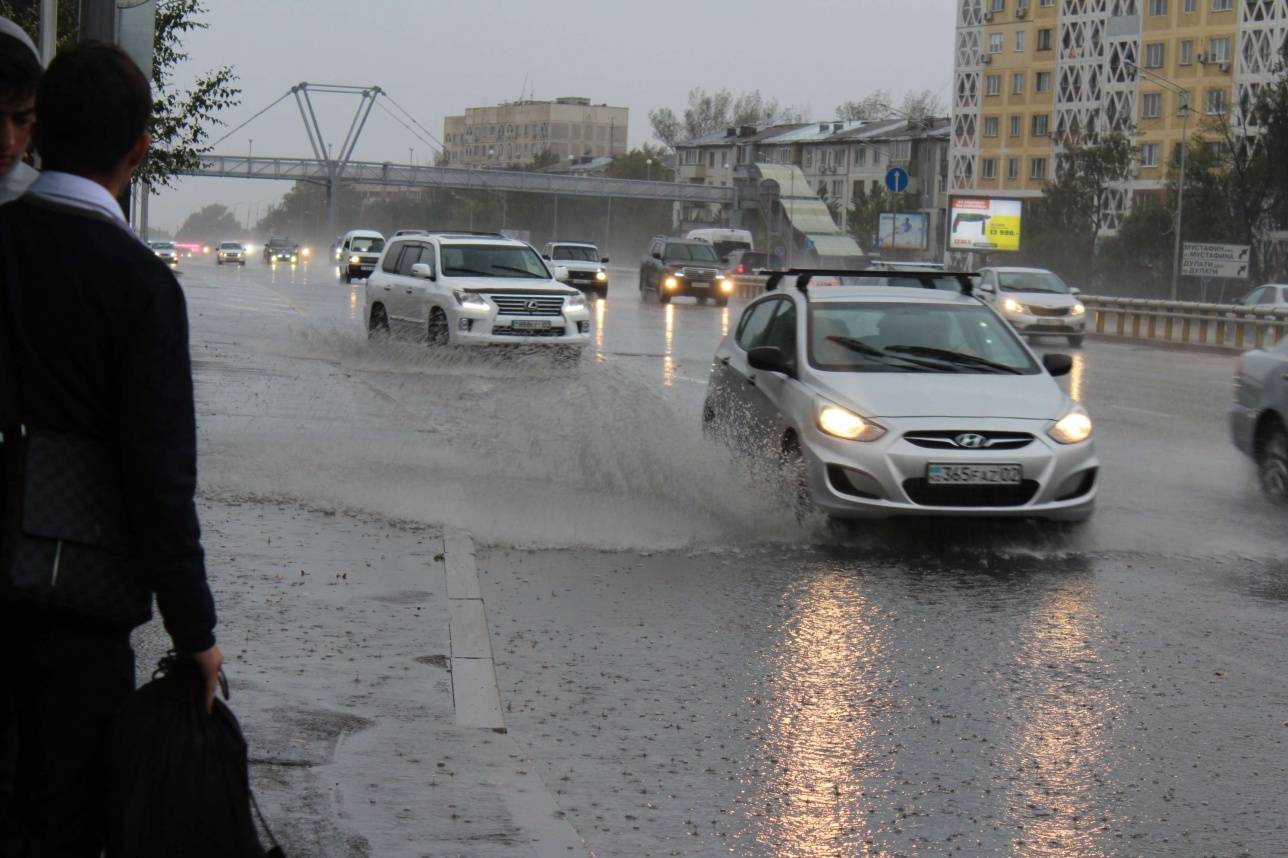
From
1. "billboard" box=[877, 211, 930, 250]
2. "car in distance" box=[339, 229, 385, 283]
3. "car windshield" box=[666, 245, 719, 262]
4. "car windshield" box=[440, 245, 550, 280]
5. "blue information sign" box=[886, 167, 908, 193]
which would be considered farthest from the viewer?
"billboard" box=[877, 211, 930, 250]

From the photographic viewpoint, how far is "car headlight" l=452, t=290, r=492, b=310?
23.5m

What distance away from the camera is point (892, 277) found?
1234 cm

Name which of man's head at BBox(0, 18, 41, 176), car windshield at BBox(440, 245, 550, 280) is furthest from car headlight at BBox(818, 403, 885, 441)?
car windshield at BBox(440, 245, 550, 280)

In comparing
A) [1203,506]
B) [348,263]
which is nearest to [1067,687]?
[1203,506]

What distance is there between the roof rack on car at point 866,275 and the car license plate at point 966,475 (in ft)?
7.63

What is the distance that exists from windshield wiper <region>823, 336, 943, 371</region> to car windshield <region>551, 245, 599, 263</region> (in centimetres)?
4478

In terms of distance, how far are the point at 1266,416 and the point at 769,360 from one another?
3819mm

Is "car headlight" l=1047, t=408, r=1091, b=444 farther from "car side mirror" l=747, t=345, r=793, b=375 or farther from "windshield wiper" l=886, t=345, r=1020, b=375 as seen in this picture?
"car side mirror" l=747, t=345, r=793, b=375

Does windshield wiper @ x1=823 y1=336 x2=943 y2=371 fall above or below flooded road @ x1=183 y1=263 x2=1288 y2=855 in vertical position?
above

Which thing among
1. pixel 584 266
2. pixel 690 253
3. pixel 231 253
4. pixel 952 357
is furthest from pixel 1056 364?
pixel 231 253

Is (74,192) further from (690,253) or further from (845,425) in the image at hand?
(690,253)

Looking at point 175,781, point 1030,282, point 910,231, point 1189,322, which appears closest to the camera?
point 175,781

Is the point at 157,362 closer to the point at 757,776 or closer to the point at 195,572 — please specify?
the point at 195,572

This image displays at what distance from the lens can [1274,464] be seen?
1209cm
